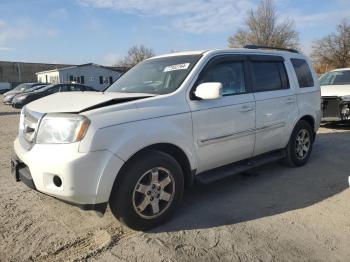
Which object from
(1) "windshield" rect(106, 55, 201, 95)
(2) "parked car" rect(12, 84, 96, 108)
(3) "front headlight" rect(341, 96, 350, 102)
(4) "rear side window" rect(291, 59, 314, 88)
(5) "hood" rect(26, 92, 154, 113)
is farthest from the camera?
(2) "parked car" rect(12, 84, 96, 108)

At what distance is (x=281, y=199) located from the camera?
4.68 metres

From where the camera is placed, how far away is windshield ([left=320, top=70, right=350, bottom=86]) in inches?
413

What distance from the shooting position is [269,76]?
5430 mm

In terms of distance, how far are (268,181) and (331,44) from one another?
170 ft

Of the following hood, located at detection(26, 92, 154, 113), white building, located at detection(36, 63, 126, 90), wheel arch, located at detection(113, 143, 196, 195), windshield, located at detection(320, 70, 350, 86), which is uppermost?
white building, located at detection(36, 63, 126, 90)

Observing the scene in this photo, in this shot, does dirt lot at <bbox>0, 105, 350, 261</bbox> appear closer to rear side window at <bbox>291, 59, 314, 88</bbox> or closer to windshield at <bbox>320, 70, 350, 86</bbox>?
rear side window at <bbox>291, 59, 314, 88</bbox>

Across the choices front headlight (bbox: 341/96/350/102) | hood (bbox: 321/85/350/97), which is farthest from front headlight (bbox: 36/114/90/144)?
hood (bbox: 321/85/350/97)

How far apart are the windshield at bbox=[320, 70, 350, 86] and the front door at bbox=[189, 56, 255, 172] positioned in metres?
6.63

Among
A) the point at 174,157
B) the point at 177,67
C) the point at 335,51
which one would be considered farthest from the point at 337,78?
the point at 335,51

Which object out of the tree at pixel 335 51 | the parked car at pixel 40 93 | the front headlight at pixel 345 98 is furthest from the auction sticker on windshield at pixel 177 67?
the tree at pixel 335 51

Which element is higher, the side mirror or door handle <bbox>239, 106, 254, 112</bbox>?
the side mirror

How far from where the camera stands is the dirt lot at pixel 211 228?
11.0 ft

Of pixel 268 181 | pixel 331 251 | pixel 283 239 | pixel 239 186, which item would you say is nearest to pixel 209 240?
pixel 283 239

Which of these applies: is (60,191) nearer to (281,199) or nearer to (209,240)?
(209,240)
